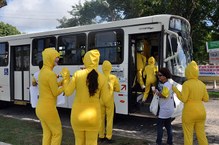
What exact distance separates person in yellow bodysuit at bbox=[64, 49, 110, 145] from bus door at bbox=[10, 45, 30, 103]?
23.4 feet

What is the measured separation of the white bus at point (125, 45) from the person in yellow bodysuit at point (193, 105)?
2145mm

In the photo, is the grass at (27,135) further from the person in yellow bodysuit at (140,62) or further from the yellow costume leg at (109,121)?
the person in yellow bodysuit at (140,62)

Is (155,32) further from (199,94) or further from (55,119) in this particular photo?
(55,119)

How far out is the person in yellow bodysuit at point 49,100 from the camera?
5238 mm

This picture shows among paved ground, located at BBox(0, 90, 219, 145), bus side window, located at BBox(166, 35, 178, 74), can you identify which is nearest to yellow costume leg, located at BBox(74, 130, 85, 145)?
paved ground, located at BBox(0, 90, 219, 145)

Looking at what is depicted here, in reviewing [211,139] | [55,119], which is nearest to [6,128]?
[55,119]

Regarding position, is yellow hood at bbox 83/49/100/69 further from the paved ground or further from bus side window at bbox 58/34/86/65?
bus side window at bbox 58/34/86/65

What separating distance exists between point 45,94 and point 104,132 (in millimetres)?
2482

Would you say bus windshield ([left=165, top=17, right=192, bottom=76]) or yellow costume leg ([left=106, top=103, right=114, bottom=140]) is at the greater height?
bus windshield ([left=165, top=17, right=192, bottom=76])

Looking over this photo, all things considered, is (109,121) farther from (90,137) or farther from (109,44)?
(109,44)

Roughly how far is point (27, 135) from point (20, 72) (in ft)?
14.3

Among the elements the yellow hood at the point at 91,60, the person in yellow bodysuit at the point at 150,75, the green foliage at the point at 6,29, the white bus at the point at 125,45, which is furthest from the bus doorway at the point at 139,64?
the green foliage at the point at 6,29

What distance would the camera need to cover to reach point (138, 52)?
30.3ft

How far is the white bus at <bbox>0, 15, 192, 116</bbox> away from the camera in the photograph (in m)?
8.15
